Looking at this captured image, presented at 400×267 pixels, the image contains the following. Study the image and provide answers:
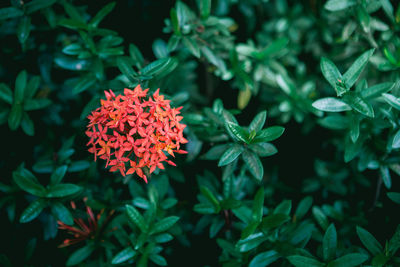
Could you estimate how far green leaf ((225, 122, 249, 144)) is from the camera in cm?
134

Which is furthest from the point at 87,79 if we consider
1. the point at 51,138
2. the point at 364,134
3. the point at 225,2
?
the point at 364,134

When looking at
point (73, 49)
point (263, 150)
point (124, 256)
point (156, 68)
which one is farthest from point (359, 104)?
point (73, 49)

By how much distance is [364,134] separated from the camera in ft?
5.32

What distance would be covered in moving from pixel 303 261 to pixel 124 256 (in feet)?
2.68

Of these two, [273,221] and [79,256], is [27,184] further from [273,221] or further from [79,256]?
[273,221]

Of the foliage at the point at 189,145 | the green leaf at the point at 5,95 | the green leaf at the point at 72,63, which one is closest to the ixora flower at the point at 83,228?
the foliage at the point at 189,145

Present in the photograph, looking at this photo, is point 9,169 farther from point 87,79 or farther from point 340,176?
point 340,176

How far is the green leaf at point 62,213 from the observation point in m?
1.48

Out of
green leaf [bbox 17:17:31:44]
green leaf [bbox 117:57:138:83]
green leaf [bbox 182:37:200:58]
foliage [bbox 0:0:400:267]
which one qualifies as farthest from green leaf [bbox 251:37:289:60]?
green leaf [bbox 17:17:31:44]

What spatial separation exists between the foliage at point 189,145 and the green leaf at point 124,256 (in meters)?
0.01

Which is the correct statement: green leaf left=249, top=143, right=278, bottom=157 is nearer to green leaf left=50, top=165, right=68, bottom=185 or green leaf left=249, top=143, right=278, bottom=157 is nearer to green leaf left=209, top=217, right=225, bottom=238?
green leaf left=209, top=217, right=225, bottom=238

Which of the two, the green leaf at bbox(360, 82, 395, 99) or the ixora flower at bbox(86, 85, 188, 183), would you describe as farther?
the green leaf at bbox(360, 82, 395, 99)

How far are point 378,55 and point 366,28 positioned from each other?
48 centimetres

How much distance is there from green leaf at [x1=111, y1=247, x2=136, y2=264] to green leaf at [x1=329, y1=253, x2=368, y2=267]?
91 cm
